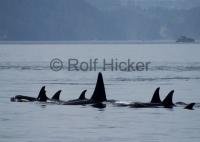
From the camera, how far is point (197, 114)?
131ft

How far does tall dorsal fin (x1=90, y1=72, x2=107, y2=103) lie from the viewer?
43719 mm

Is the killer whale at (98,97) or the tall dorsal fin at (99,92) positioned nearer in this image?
the tall dorsal fin at (99,92)

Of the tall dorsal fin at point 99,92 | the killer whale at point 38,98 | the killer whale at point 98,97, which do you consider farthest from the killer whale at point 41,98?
the tall dorsal fin at point 99,92

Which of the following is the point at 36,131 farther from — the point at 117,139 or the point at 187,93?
the point at 187,93

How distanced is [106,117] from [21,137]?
285 inches

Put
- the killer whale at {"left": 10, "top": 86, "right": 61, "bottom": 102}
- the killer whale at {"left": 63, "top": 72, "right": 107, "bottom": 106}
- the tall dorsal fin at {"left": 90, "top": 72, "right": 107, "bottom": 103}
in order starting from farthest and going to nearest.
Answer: the killer whale at {"left": 10, "top": 86, "right": 61, "bottom": 102}
the killer whale at {"left": 63, "top": 72, "right": 107, "bottom": 106}
the tall dorsal fin at {"left": 90, "top": 72, "right": 107, "bottom": 103}

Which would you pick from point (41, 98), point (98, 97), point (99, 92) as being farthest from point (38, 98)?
point (99, 92)

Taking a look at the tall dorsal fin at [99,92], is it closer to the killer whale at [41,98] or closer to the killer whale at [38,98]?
the killer whale at [41,98]

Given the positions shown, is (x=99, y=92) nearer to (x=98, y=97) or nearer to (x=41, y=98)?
(x=98, y=97)

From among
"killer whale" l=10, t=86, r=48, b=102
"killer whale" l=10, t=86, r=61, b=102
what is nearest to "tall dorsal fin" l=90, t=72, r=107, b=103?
"killer whale" l=10, t=86, r=61, b=102

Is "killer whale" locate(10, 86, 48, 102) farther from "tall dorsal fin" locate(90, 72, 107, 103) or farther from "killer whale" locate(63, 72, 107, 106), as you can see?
"tall dorsal fin" locate(90, 72, 107, 103)

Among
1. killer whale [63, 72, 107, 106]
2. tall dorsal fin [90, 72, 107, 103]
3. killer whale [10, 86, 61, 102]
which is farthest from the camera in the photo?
killer whale [10, 86, 61, 102]

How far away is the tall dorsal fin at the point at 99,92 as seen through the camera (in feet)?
143

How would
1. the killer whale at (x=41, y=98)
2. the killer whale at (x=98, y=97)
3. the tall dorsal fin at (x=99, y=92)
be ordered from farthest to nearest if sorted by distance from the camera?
the killer whale at (x=41, y=98), the killer whale at (x=98, y=97), the tall dorsal fin at (x=99, y=92)
